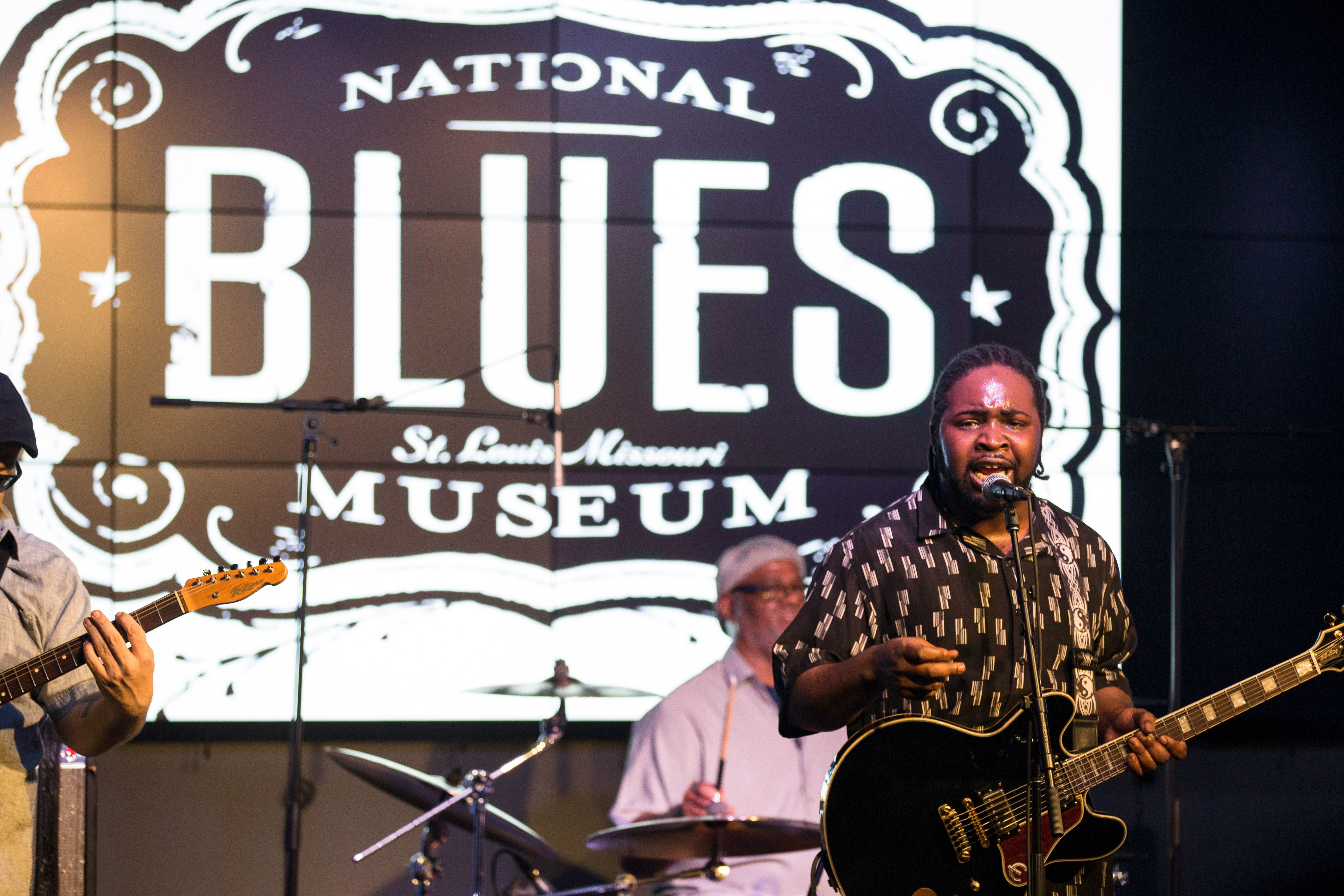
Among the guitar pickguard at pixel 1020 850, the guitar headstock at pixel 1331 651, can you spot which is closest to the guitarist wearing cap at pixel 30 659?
the guitar pickguard at pixel 1020 850

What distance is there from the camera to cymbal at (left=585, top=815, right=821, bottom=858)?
3.21 metres

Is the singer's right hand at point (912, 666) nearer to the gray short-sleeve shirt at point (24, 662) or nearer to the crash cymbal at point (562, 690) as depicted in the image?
the gray short-sleeve shirt at point (24, 662)

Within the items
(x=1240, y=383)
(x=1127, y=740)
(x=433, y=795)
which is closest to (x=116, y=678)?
(x=433, y=795)

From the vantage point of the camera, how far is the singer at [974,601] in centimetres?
221

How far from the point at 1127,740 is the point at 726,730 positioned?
67.4 inches

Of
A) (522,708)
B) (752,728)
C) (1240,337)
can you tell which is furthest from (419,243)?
(1240,337)

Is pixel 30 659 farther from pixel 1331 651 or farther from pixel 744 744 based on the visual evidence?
pixel 1331 651

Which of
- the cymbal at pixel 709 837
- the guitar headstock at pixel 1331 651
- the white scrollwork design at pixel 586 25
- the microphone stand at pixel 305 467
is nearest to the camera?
the guitar headstock at pixel 1331 651

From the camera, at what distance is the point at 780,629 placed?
386cm

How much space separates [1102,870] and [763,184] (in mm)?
3220

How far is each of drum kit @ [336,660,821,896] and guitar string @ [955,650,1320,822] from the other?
1.12 m

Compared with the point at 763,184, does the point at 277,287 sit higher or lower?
lower

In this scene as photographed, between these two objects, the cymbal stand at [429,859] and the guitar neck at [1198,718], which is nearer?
the guitar neck at [1198,718]

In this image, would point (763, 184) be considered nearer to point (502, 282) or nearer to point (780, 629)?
point (502, 282)
